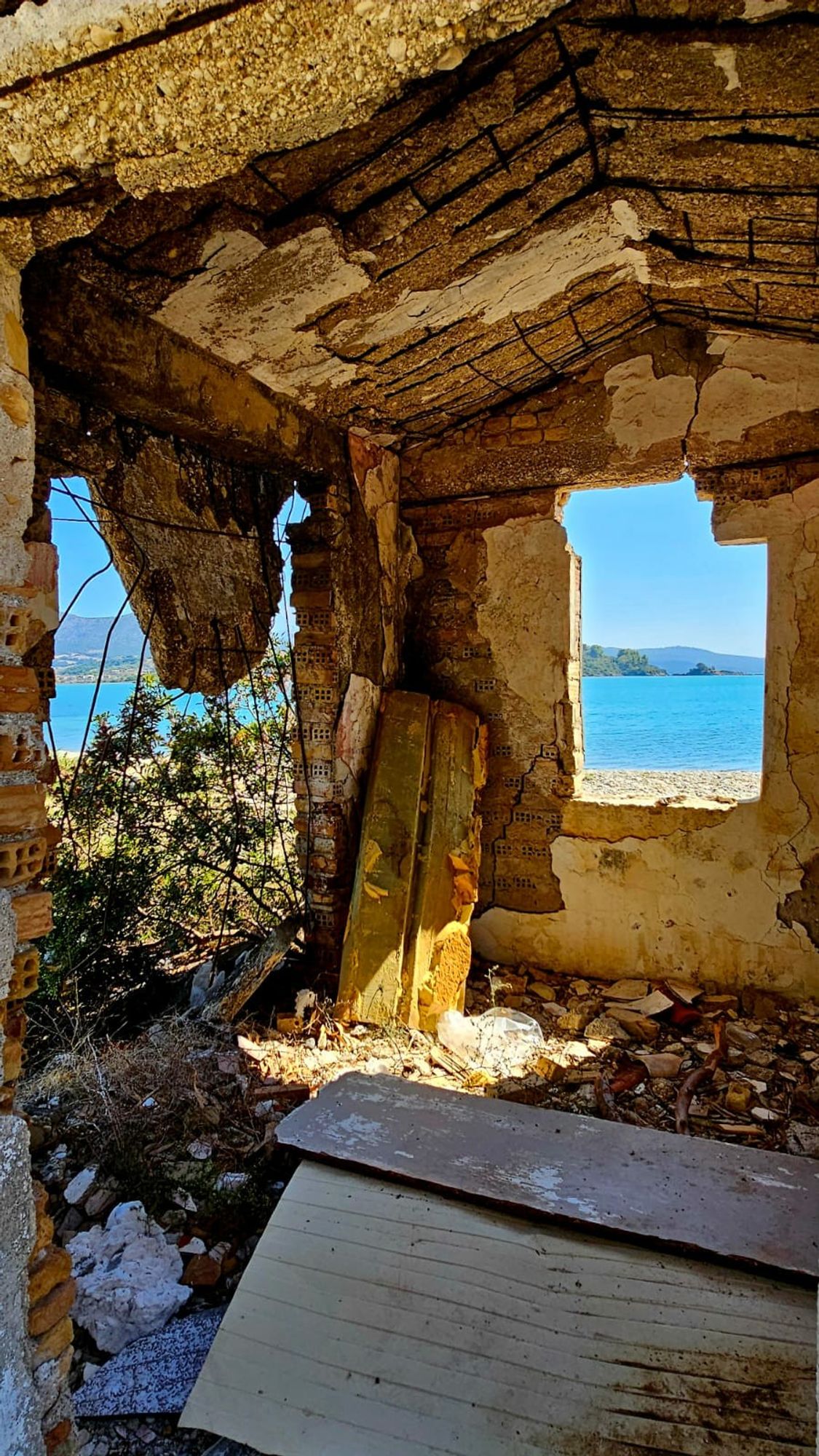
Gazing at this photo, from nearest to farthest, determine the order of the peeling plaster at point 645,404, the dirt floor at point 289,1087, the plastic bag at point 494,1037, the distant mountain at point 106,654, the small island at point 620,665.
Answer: the dirt floor at point 289,1087
the distant mountain at point 106,654
the plastic bag at point 494,1037
the peeling plaster at point 645,404
the small island at point 620,665

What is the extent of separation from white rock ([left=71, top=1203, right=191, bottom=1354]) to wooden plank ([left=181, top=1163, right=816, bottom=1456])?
285 millimetres

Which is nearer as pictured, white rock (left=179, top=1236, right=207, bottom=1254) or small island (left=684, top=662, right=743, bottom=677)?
white rock (left=179, top=1236, right=207, bottom=1254)

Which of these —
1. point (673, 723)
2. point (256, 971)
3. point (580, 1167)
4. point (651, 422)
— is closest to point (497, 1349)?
point (580, 1167)

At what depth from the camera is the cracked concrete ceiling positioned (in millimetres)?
1725

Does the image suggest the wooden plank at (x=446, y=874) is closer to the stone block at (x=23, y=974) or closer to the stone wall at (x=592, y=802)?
the stone wall at (x=592, y=802)

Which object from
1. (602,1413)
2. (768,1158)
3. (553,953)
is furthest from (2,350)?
(553,953)

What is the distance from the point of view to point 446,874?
12.3ft

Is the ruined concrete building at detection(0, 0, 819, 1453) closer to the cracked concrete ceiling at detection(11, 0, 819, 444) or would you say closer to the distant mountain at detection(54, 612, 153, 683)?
the cracked concrete ceiling at detection(11, 0, 819, 444)

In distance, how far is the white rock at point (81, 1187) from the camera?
2.26 meters

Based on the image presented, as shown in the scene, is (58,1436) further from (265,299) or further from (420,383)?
(420,383)

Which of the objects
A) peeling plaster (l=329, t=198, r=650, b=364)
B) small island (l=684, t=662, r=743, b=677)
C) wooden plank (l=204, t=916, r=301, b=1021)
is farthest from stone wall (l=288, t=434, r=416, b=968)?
small island (l=684, t=662, r=743, b=677)

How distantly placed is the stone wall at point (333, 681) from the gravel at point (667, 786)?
1.31m

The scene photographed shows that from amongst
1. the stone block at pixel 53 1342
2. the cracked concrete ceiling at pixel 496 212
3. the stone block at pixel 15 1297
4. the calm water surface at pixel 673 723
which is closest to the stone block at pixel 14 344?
the cracked concrete ceiling at pixel 496 212

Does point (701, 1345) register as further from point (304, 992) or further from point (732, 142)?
point (732, 142)
